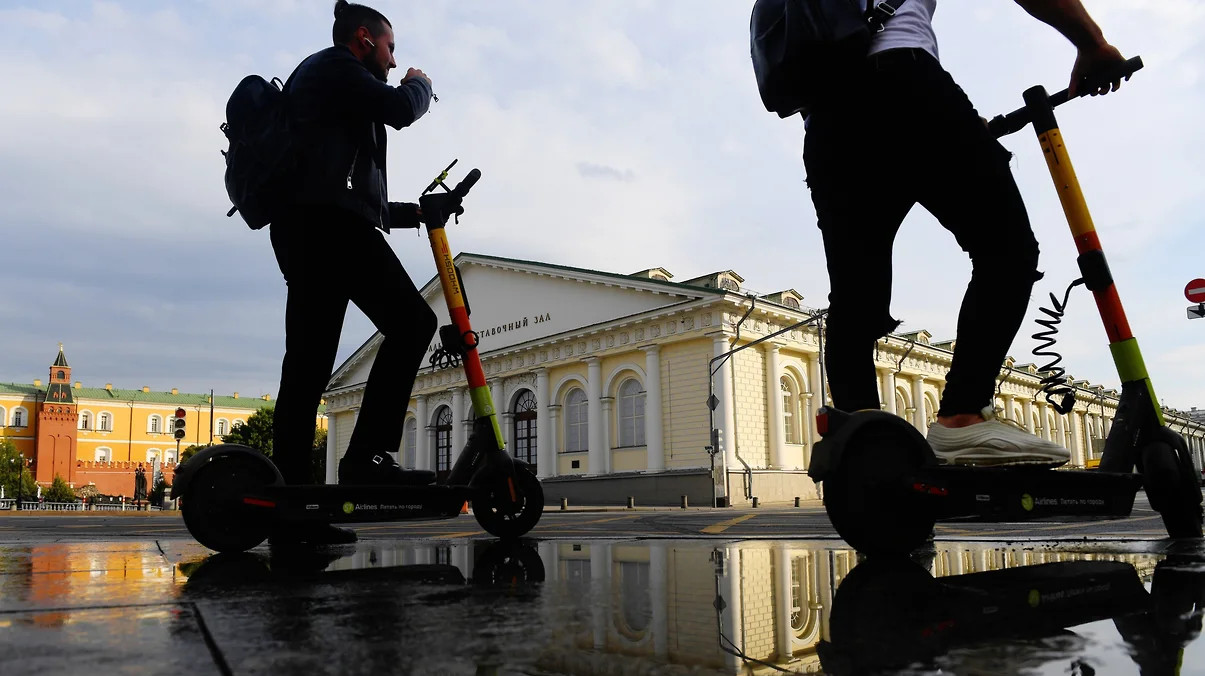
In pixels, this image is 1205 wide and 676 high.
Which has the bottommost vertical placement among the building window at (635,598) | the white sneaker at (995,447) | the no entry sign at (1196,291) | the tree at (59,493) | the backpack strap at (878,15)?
the tree at (59,493)

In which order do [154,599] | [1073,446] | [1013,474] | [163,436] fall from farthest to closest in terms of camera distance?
[163,436], [1073,446], [1013,474], [154,599]

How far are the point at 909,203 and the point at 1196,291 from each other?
15.1 m

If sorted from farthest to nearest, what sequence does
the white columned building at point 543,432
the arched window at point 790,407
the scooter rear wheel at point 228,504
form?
the white columned building at point 543,432 → the arched window at point 790,407 → the scooter rear wheel at point 228,504

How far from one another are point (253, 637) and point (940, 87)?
2017 millimetres

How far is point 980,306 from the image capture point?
2215 millimetres

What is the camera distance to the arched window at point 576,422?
32031 millimetres

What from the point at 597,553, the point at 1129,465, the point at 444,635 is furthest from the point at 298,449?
the point at 1129,465

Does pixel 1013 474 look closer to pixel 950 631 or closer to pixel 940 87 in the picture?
Result: pixel 940 87

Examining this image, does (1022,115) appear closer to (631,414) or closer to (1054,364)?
(1054,364)

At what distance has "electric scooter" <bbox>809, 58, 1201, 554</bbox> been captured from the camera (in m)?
1.92

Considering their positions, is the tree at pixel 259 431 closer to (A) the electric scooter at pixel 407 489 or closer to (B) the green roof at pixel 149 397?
(B) the green roof at pixel 149 397

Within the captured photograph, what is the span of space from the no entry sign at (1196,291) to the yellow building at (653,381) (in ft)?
37.6

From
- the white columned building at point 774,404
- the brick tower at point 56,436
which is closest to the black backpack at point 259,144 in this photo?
the white columned building at point 774,404

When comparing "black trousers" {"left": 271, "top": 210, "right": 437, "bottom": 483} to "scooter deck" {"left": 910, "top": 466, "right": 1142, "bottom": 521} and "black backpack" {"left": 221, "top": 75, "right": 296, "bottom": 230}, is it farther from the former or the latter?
"scooter deck" {"left": 910, "top": 466, "right": 1142, "bottom": 521}
